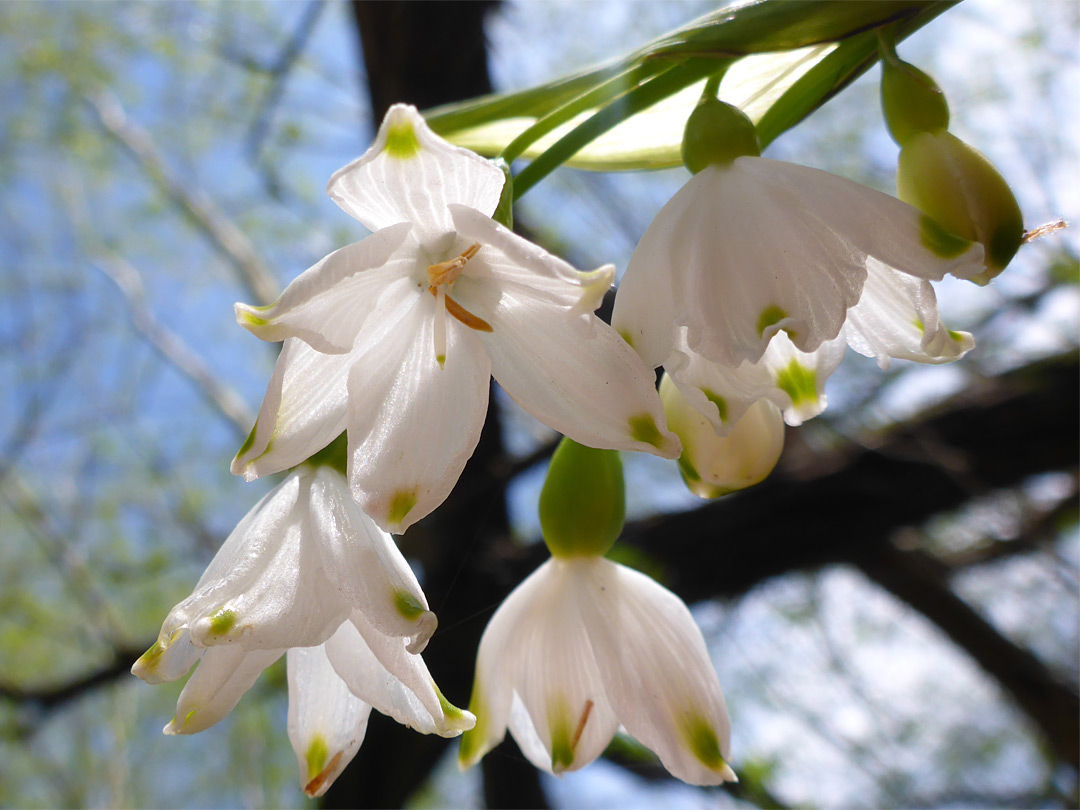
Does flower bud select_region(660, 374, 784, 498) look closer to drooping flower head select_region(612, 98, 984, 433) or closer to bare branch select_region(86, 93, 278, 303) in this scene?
drooping flower head select_region(612, 98, 984, 433)

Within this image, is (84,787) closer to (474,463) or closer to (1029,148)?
(474,463)

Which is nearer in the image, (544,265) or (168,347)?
(544,265)

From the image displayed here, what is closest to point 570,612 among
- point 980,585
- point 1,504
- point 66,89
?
point 980,585

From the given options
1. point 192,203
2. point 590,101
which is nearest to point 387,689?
point 590,101

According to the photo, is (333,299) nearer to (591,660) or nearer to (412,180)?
(412,180)

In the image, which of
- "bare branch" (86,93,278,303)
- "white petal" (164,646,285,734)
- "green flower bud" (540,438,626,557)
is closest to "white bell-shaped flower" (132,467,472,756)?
"white petal" (164,646,285,734)

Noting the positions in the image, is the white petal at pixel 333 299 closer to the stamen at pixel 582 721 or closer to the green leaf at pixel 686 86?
the green leaf at pixel 686 86

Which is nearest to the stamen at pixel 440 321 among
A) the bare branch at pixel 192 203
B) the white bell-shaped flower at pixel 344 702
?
the white bell-shaped flower at pixel 344 702
